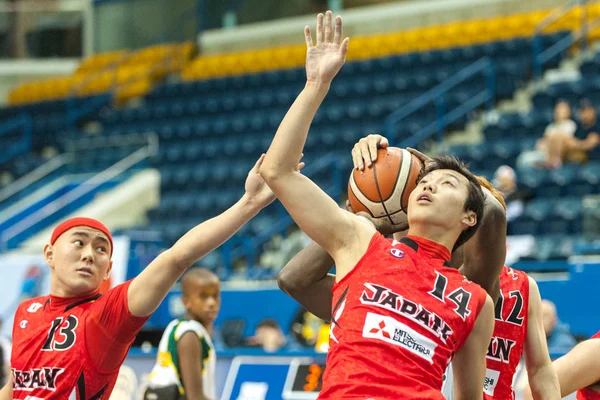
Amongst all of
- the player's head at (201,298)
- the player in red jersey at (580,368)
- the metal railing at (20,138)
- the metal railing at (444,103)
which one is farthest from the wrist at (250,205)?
the metal railing at (20,138)

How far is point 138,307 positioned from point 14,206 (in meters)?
15.3

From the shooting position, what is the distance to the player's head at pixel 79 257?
390 cm

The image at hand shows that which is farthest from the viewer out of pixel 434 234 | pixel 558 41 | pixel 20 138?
pixel 20 138

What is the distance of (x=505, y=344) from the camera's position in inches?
151

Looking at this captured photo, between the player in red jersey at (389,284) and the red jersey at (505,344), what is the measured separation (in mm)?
642

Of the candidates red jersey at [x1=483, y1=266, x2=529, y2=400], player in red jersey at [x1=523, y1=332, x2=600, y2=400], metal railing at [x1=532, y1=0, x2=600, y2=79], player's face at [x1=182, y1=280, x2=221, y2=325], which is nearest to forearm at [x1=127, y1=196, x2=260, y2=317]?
red jersey at [x1=483, y1=266, x2=529, y2=400]

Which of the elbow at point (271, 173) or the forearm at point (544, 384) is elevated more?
the elbow at point (271, 173)

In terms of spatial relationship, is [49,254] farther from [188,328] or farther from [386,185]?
[386,185]

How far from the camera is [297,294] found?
11.6 feet

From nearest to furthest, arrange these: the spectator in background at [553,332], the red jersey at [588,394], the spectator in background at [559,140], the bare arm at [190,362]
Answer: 1. the red jersey at [588,394]
2. the bare arm at [190,362]
3. the spectator in background at [553,332]
4. the spectator in background at [559,140]

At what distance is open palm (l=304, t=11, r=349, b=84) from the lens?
3.16 meters

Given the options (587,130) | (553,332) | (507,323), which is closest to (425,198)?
(507,323)

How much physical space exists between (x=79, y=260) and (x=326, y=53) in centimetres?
140

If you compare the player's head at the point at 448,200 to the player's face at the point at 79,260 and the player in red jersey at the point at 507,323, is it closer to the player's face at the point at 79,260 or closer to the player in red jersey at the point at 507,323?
the player in red jersey at the point at 507,323
